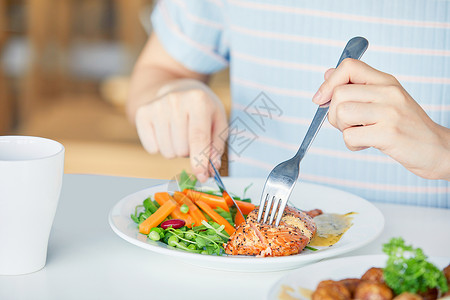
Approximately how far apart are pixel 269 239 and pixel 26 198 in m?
0.35

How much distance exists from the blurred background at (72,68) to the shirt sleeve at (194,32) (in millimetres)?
2412

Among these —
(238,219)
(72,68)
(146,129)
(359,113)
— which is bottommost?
(72,68)

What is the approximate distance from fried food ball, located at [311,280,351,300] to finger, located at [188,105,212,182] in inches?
20.7

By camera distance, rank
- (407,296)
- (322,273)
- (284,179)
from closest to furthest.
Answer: (407,296)
(322,273)
(284,179)

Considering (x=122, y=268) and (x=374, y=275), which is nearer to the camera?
(x=374, y=275)

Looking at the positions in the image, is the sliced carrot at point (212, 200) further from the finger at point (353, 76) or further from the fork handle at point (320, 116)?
the finger at point (353, 76)

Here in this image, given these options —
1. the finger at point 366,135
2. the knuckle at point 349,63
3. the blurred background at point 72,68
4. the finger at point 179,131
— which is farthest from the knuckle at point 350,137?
the blurred background at point 72,68

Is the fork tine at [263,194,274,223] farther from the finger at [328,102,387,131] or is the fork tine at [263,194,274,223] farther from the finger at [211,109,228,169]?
the finger at [211,109,228,169]

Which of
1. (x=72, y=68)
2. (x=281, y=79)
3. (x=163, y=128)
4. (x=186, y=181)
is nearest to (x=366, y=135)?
(x=186, y=181)

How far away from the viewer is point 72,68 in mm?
4641

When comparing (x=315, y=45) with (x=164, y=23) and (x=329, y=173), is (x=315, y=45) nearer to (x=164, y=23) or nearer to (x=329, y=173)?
(x=329, y=173)

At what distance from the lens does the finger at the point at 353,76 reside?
965mm

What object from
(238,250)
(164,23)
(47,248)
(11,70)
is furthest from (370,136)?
(11,70)

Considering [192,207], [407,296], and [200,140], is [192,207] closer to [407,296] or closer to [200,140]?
[200,140]
